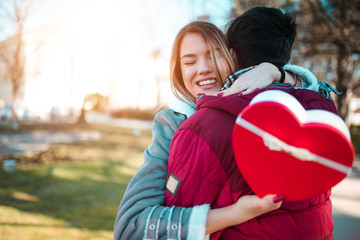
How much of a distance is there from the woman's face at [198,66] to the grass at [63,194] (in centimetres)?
286

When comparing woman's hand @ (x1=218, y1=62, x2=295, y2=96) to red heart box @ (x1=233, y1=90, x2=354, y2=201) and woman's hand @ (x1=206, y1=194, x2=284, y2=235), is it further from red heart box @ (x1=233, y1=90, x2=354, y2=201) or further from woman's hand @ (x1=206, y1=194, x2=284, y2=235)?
woman's hand @ (x1=206, y1=194, x2=284, y2=235)

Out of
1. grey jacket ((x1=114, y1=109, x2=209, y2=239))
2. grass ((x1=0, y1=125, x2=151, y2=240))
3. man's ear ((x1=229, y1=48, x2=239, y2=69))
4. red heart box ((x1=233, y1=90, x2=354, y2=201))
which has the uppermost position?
man's ear ((x1=229, y1=48, x2=239, y2=69))

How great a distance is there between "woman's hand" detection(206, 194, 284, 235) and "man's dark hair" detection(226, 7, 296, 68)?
682 millimetres

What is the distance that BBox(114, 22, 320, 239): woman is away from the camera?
94 centimetres

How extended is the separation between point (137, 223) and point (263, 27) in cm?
102

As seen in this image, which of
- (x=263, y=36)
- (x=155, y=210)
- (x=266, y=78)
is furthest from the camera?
(x=263, y=36)

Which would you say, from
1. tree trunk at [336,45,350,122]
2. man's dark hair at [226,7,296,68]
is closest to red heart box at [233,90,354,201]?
man's dark hair at [226,7,296,68]

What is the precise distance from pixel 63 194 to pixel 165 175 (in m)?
4.44

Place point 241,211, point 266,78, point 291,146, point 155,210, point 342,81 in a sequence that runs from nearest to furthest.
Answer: point 291,146 < point 241,211 < point 155,210 < point 266,78 < point 342,81

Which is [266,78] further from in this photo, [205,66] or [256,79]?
[205,66]

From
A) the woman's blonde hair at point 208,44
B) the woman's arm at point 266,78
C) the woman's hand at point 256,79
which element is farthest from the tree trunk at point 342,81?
the woman's hand at point 256,79

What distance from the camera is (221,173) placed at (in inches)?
36.6

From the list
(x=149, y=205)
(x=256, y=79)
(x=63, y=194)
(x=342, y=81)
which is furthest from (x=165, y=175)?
(x=342, y=81)

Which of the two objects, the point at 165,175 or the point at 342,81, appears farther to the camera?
the point at 342,81
